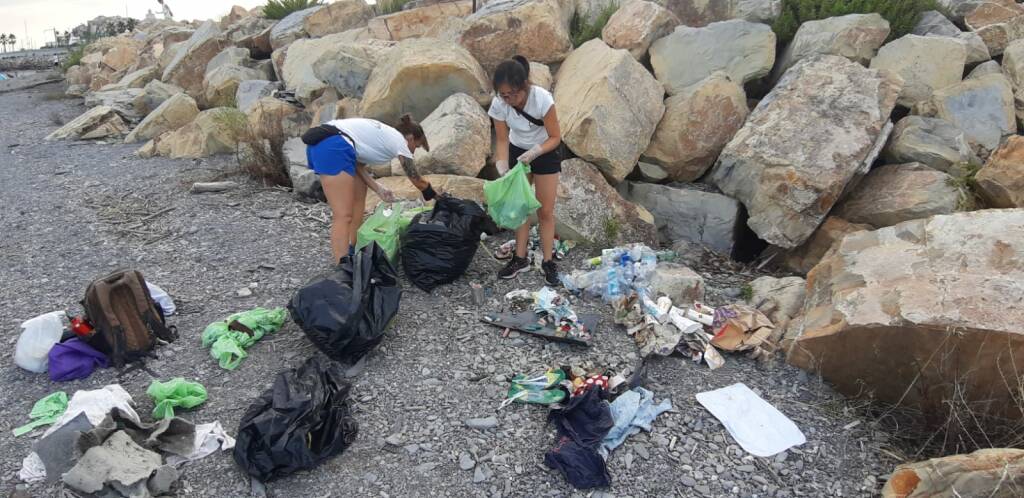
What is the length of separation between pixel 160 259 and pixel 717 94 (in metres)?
5.33

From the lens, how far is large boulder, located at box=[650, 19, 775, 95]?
21.4 ft

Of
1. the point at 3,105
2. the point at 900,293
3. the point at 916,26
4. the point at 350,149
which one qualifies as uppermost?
the point at 916,26

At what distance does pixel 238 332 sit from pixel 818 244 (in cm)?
487

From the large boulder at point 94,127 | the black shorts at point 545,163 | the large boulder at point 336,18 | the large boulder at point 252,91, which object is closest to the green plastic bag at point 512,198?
the black shorts at point 545,163

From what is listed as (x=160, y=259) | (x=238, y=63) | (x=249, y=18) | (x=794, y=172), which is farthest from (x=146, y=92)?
(x=794, y=172)

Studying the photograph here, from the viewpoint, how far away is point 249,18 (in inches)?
554

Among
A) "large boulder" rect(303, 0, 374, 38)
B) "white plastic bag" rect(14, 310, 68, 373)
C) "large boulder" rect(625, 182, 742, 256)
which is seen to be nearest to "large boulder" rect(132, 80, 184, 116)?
"large boulder" rect(303, 0, 374, 38)

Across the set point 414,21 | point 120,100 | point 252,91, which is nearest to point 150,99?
point 120,100

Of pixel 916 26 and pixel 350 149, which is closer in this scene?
pixel 350 149

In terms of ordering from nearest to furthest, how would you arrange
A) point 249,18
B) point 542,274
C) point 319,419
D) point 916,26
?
point 319,419
point 542,274
point 916,26
point 249,18

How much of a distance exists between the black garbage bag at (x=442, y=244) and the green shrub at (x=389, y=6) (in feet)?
25.5

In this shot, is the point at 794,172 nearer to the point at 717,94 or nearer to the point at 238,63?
the point at 717,94

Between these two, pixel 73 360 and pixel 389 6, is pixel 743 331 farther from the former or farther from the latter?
pixel 389 6

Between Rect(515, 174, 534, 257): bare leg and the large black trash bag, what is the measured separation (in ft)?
3.88
